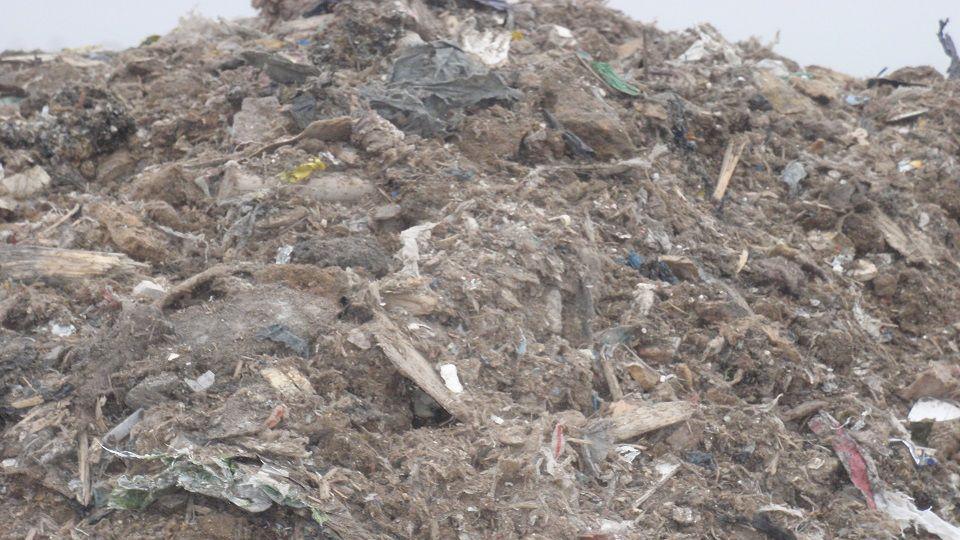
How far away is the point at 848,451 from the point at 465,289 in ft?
6.09

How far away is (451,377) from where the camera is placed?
3824 millimetres

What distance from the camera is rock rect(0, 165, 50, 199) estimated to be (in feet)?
18.1

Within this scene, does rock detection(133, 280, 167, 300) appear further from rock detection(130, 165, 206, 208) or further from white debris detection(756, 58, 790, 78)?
white debris detection(756, 58, 790, 78)

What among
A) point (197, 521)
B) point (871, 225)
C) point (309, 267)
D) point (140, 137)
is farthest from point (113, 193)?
point (871, 225)

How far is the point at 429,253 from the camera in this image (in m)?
4.47

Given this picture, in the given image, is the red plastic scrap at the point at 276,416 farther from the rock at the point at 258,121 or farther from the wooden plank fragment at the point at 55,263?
the rock at the point at 258,121

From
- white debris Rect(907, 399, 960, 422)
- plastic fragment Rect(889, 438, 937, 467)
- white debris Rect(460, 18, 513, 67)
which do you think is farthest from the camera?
white debris Rect(460, 18, 513, 67)

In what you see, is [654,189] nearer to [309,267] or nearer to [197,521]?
[309,267]

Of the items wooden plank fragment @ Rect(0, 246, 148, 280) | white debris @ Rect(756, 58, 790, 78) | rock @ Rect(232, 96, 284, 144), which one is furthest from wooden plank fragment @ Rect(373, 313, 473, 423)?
white debris @ Rect(756, 58, 790, 78)

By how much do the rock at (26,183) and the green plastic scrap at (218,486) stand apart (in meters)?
2.95

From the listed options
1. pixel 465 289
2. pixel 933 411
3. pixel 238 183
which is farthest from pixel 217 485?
pixel 933 411

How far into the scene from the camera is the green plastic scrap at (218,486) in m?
3.09

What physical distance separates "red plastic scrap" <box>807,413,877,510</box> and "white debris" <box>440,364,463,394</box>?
67.8 inches

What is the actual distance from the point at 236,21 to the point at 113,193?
8.98 feet
